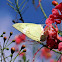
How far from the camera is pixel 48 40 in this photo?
0.50m

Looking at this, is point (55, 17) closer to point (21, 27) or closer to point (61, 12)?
point (61, 12)

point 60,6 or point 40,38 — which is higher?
point 60,6

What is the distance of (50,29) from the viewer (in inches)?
19.6

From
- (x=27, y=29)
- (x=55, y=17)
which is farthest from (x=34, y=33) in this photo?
(x=55, y=17)

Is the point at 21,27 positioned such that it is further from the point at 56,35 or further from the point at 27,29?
the point at 56,35

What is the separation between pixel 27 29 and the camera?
0.42 meters

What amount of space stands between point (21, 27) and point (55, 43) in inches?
5.9

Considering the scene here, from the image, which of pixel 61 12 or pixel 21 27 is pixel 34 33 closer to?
pixel 21 27

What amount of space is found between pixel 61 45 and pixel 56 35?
0.18 feet

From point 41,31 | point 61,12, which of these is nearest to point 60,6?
point 61,12

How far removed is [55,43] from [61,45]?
52mm

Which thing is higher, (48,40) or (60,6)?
(60,6)

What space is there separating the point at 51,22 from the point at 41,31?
0.24 feet

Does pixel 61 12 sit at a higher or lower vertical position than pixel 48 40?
higher
